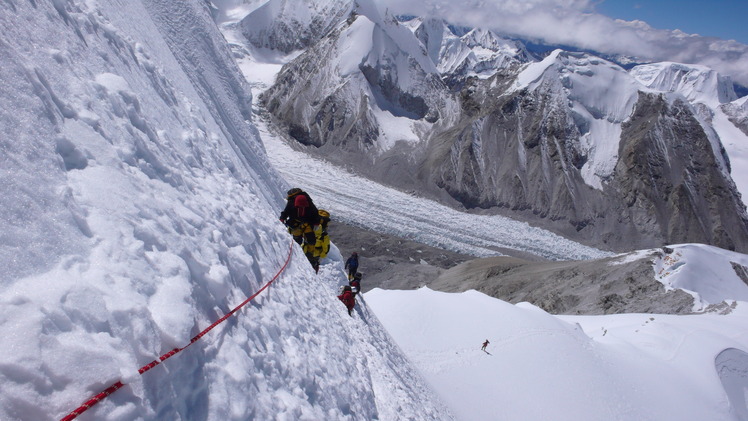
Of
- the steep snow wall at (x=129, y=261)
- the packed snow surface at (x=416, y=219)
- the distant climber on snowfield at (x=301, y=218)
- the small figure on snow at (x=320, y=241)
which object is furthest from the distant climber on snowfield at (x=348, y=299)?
the packed snow surface at (x=416, y=219)

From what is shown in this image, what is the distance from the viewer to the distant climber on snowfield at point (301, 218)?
8.76 meters

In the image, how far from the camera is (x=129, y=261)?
11.4 ft

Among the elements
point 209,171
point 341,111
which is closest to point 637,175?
point 341,111

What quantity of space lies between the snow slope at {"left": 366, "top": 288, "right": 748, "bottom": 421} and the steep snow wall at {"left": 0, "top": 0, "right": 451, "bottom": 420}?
615 cm

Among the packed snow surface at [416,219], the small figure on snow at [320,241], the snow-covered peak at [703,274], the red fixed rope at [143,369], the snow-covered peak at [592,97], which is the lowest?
the packed snow surface at [416,219]

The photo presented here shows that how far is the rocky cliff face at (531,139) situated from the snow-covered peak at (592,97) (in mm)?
148

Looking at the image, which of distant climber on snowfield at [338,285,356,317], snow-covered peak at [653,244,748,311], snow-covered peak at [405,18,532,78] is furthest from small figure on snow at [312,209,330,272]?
snow-covered peak at [405,18,532,78]

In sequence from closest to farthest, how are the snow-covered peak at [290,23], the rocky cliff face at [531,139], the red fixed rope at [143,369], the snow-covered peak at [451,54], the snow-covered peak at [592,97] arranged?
1. the red fixed rope at [143,369]
2. the rocky cliff face at [531,139]
3. the snow-covered peak at [592,97]
4. the snow-covered peak at [290,23]
5. the snow-covered peak at [451,54]

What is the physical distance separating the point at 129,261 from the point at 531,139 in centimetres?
4961

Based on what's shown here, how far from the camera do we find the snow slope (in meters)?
12.3

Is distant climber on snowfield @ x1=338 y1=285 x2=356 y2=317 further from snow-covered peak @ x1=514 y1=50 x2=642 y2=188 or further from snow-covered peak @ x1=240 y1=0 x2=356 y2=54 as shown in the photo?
snow-covered peak @ x1=240 y1=0 x2=356 y2=54

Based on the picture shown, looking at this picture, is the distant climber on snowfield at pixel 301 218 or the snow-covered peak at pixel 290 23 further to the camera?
the snow-covered peak at pixel 290 23

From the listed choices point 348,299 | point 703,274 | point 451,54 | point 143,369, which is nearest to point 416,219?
point 703,274

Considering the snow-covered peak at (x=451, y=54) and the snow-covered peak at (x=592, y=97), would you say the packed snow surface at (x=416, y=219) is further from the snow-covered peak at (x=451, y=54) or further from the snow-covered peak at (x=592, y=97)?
the snow-covered peak at (x=451, y=54)
